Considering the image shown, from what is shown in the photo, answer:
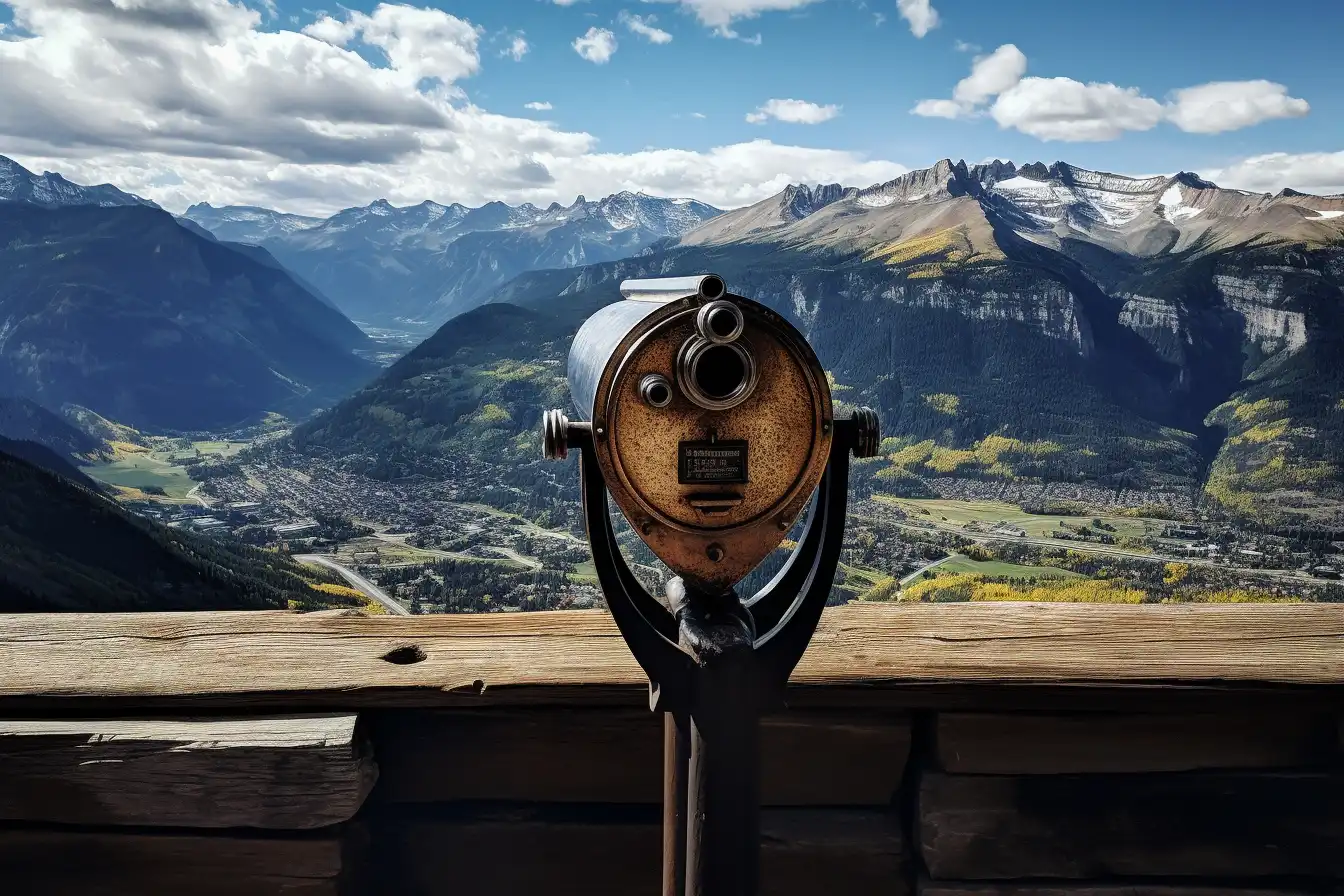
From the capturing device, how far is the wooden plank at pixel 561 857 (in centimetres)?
204

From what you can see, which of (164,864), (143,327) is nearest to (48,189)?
(143,327)

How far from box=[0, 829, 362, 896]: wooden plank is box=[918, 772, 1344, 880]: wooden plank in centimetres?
135

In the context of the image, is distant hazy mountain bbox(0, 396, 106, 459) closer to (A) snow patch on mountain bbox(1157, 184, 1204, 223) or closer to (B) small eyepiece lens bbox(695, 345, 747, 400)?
(B) small eyepiece lens bbox(695, 345, 747, 400)

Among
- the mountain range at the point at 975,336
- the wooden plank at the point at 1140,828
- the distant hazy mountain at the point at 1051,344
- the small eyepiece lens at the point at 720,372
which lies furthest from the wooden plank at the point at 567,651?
the distant hazy mountain at the point at 1051,344

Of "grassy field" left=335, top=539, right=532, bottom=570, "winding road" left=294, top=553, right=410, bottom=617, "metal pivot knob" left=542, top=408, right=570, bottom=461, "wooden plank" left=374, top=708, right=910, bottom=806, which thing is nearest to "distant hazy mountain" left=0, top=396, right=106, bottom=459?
"grassy field" left=335, top=539, right=532, bottom=570

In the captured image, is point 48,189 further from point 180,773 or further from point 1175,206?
point 180,773

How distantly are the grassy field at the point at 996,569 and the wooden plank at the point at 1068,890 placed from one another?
59.2 feet

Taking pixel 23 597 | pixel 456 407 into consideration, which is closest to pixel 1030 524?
pixel 23 597

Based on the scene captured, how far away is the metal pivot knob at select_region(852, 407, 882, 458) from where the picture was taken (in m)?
1.57

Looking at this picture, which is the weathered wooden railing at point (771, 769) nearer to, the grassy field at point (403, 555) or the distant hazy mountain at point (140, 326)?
the grassy field at point (403, 555)

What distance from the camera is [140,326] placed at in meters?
75.1

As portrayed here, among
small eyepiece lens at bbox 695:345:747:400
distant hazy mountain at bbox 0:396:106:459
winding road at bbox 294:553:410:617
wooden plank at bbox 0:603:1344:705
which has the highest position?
small eyepiece lens at bbox 695:345:747:400

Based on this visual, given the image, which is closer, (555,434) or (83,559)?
(555,434)

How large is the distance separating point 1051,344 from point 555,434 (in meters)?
56.8
